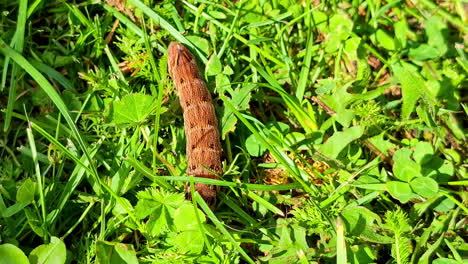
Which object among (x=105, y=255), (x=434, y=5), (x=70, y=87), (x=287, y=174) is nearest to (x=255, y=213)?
(x=287, y=174)

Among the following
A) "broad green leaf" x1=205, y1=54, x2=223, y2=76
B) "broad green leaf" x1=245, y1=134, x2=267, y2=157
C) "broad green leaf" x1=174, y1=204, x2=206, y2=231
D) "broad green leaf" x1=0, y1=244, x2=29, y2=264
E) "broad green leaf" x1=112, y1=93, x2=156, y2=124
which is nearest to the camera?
"broad green leaf" x1=0, y1=244, x2=29, y2=264

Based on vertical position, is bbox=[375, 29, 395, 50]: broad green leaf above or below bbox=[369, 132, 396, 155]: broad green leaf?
above

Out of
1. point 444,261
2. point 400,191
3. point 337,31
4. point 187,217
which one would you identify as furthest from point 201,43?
point 444,261

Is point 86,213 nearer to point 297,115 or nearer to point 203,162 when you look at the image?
point 203,162

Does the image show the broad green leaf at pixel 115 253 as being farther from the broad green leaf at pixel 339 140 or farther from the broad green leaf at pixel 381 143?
the broad green leaf at pixel 381 143

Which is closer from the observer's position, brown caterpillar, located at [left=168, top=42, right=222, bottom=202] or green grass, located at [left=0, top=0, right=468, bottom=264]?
green grass, located at [left=0, top=0, right=468, bottom=264]

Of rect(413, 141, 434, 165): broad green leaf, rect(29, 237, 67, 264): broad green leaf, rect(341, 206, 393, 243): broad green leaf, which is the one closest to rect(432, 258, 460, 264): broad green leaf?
rect(341, 206, 393, 243): broad green leaf

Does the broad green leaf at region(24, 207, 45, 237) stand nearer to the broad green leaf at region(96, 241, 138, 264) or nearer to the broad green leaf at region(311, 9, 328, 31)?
the broad green leaf at region(96, 241, 138, 264)
